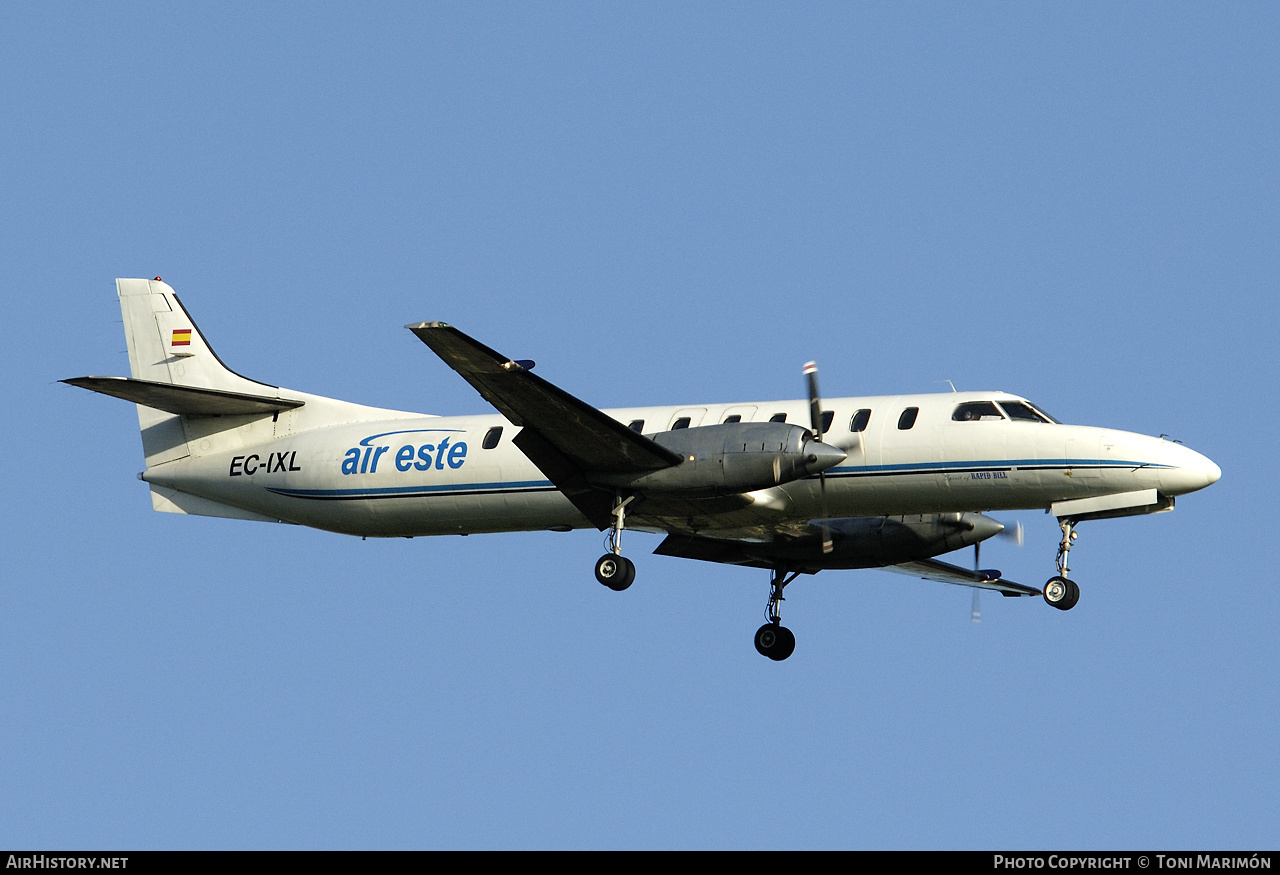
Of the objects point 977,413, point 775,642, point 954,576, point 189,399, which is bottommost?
point 775,642

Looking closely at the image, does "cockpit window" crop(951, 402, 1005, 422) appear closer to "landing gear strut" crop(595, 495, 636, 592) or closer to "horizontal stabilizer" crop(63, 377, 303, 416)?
"landing gear strut" crop(595, 495, 636, 592)

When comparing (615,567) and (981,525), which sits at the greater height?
(981,525)

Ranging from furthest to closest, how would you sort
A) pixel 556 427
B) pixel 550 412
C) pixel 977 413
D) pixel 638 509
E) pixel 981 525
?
pixel 981 525
pixel 638 509
pixel 977 413
pixel 556 427
pixel 550 412

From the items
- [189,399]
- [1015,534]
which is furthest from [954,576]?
[189,399]

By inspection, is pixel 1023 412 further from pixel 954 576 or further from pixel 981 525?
pixel 954 576

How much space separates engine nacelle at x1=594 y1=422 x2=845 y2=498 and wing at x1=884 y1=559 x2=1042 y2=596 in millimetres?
5756

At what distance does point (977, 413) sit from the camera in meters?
20.8

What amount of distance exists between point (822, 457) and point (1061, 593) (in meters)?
3.72

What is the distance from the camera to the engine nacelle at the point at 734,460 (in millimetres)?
19828

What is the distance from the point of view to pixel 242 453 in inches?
982

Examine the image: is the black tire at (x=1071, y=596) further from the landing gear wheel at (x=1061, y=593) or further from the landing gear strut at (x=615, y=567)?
the landing gear strut at (x=615, y=567)

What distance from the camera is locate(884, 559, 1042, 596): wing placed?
25.3 m
